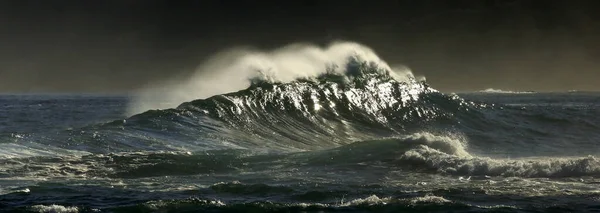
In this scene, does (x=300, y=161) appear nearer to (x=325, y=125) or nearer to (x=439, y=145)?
(x=439, y=145)

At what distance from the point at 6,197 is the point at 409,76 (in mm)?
30487

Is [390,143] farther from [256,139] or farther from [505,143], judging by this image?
[505,143]

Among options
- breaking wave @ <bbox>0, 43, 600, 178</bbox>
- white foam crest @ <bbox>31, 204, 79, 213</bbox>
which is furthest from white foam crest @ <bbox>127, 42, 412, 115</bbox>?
white foam crest @ <bbox>31, 204, 79, 213</bbox>

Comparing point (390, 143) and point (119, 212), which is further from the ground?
point (390, 143)

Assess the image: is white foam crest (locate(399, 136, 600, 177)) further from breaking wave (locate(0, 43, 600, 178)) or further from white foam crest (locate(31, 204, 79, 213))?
white foam crest (locate(31, 204, 79, 213))

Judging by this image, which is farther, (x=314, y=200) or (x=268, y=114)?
(x=268, y=114)

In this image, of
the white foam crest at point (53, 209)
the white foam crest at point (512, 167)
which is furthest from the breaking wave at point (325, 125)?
the white foam crest at point (53, 209)

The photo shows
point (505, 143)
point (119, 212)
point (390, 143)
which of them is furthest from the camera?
point (505, 143)

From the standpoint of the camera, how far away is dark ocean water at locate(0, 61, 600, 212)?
12.4 meters

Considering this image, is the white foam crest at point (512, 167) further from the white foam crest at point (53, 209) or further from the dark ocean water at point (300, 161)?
the white foam crest at point (53, 209)

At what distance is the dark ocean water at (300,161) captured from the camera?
12.4 metres

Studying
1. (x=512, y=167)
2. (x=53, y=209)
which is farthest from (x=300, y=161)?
(x=53, y=209)

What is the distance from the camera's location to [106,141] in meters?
21.3

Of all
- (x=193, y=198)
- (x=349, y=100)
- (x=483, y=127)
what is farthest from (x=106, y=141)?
(x=483, y=127)
